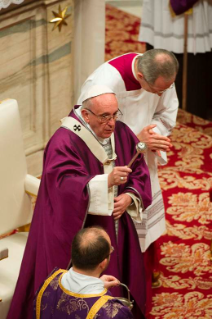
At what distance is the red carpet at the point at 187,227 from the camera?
5.19 metres

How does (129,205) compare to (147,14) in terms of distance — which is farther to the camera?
(147,14)

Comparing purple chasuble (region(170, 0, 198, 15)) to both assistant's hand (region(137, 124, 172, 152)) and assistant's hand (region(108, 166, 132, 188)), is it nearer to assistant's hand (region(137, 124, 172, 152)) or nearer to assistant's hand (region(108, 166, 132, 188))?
assistant's hand (region(137, 124, 172, 152))

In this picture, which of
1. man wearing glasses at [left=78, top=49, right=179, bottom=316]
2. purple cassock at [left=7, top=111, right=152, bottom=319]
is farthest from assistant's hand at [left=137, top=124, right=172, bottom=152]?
purple cassock at [left=7, top=111, right=152, bottom=319]

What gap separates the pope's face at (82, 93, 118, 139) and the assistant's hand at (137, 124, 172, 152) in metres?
0.59

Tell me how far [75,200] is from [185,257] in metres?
1.94

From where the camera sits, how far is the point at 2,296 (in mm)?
4328

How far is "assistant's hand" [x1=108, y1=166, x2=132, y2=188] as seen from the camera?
155 inches

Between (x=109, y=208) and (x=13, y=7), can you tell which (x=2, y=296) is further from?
(x=13, y=7)

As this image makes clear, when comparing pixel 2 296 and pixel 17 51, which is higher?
pixel 17 51

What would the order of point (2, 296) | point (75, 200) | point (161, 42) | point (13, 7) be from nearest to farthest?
point (75, 200) → point (2, 296) → point (13, 7) → point (161, 42)

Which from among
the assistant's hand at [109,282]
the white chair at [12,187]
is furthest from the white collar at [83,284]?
the white chair at [12,187]

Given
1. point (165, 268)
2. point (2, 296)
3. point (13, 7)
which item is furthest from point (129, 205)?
point (13, 7)

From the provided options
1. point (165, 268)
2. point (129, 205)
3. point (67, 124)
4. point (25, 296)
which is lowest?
point (165, 268)

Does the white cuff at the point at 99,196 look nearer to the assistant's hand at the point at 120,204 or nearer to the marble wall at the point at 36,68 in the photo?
the assistant's hand at the point at 120,204
